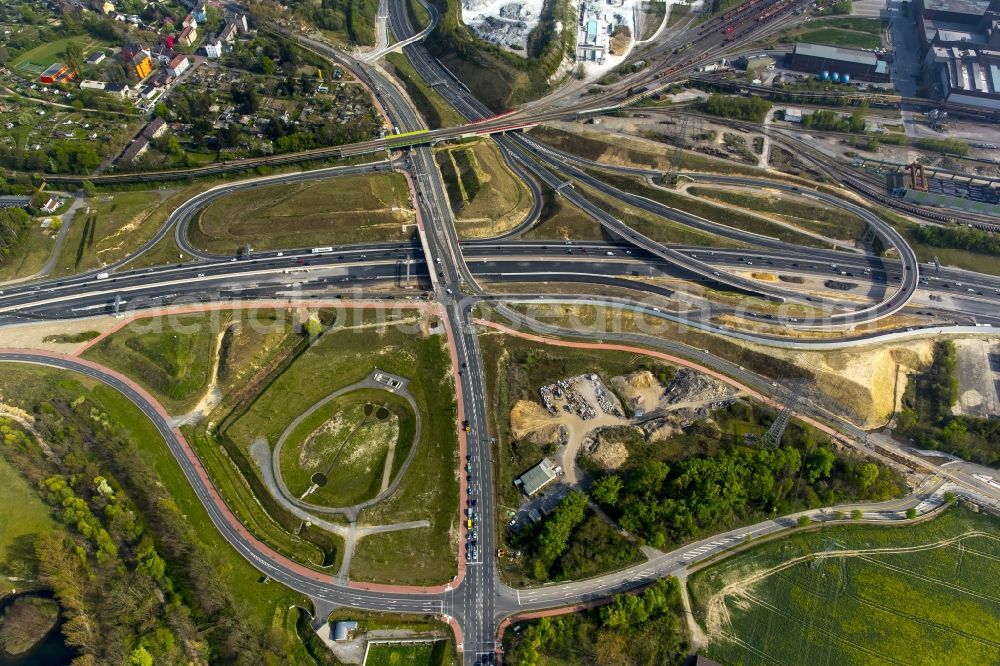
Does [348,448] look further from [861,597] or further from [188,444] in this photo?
[861,597]

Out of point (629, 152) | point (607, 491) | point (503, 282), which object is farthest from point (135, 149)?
point (607, 491)

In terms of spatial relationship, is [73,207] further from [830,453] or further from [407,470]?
[830,453]

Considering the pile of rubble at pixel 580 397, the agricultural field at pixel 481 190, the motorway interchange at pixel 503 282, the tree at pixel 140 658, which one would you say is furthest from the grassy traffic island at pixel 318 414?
the agricultural field at pixel 481 190

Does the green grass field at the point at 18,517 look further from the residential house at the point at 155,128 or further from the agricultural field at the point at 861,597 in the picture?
the agricultural field at the point at 861,597

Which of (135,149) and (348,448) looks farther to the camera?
(135,149)

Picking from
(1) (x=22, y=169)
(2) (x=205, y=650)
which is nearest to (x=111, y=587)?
(2) (x=205, y=650)

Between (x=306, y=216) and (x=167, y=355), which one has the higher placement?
(x=306, y=216)
